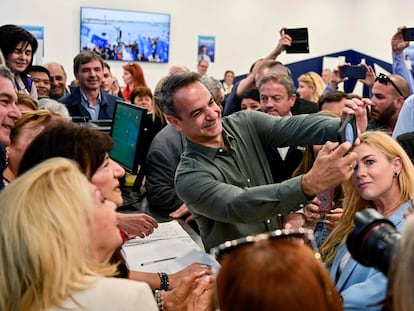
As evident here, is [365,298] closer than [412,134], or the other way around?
[365,298]

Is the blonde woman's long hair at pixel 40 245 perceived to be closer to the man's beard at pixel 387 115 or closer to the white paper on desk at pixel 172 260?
the white paper on desk at pixel 172 260

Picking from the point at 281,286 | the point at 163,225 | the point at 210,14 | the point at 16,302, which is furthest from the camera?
the point at 210,14

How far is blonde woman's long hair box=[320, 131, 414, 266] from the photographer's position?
2.08 m

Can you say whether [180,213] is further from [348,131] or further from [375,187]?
[348,131]

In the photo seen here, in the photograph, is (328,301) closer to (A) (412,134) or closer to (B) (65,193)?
(B) (65,193)

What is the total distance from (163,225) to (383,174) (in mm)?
1103

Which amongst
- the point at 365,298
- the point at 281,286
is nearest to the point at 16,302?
the point at 281,286

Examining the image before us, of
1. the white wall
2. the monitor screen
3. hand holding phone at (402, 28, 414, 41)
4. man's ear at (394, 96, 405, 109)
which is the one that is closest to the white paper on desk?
the monitor screen

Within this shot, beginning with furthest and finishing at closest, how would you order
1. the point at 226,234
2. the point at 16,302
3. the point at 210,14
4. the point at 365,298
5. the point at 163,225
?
the point at 210,14, the point at 163,225, the point at 226,234, the point at 365,298, the point at 16,302

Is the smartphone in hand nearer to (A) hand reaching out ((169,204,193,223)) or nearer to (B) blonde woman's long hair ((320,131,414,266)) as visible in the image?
(B) blonde woman's long hair ((320,131,414,266))

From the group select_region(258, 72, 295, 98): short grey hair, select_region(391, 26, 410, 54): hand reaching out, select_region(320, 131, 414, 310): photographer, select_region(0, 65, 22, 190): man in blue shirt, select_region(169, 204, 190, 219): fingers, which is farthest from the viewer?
select_region(391, 26, 410, 54): hand reaching out

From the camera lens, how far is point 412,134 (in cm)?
248

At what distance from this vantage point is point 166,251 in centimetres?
229

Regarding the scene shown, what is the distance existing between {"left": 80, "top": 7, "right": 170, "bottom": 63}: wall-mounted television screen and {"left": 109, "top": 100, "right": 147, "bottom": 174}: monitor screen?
6193mm
